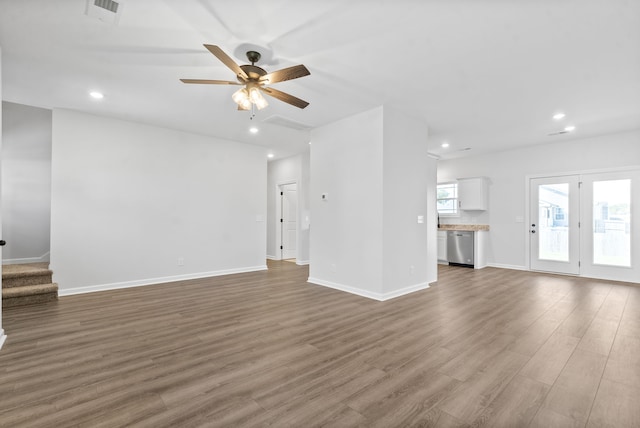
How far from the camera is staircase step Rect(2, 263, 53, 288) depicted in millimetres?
4129

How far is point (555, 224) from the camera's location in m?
6.44

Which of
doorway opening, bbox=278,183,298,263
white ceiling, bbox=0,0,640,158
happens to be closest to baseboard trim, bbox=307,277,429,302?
white ceiling, bbox=0,0,640,158

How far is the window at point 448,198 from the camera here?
318 inches

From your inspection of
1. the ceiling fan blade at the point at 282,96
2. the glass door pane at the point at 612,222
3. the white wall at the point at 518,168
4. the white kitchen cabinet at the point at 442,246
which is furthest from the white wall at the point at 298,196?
the glass door pane at the point at 612,222

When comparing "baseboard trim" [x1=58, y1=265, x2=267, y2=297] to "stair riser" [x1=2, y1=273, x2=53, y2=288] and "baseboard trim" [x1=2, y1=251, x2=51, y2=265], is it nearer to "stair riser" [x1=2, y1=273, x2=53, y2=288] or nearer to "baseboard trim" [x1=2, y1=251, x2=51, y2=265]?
"stair riser" [x1=2, y1=273, x2=53, y2=288]

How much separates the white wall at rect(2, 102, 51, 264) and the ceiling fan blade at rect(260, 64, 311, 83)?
17.6ft

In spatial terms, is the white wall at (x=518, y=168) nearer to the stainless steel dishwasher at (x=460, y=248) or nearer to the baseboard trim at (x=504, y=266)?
the baseboard trim at (x=504, y=266)

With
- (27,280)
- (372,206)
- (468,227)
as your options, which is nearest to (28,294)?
(27,280)

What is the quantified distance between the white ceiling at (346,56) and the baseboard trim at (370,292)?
2.72 meters

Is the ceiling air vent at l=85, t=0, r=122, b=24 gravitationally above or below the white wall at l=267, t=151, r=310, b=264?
above

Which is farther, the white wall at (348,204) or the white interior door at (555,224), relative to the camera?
the white interior door at (555,224)

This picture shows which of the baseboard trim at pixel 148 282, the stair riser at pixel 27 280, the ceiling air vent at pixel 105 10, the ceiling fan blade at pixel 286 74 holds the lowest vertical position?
the baseboard trim at pixel 148 282

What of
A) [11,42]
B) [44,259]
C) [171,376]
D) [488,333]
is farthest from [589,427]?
[44,259]

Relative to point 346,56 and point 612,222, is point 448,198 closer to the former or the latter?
point 612,222
